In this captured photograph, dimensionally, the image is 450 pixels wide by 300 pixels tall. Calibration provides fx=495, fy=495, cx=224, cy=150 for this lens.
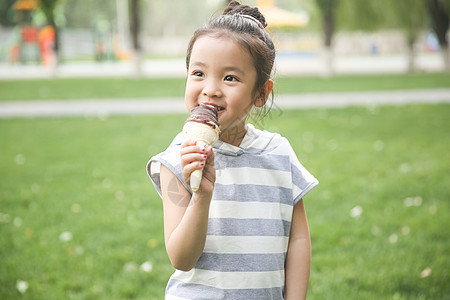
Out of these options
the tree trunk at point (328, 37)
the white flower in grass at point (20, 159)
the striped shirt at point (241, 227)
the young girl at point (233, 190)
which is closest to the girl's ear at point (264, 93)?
the young girl at point (233, 190)

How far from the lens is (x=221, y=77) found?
1351mm

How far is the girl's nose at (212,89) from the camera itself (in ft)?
4.35

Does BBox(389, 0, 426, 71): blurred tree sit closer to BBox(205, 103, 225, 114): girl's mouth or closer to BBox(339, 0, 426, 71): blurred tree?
BBox(339, 0, 426, 71): blurred tree

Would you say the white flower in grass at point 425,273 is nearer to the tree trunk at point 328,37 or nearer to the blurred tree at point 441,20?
the tree trunk at point 328,37

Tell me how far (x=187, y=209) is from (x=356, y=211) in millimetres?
3106

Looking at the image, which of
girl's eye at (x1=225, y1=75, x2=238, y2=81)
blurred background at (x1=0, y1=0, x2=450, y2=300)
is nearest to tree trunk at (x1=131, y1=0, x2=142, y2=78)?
blurred background at (x1=0, y1=0, x2=450, y2=300)

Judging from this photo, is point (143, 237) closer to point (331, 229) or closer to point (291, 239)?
point (331, 229)

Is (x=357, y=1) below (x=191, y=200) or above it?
below

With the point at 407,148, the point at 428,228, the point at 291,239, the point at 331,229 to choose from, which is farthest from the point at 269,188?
the point at 407,148

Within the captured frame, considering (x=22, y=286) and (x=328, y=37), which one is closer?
(x=22, y=286)

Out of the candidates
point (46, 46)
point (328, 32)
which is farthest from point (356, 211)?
point (46, 46)

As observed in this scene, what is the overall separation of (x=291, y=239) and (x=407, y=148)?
503 cm

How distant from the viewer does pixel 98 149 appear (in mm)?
6605

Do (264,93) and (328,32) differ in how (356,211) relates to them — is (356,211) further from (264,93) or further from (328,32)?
(328,32)
